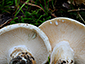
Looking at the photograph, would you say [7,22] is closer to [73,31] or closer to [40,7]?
[40,7]

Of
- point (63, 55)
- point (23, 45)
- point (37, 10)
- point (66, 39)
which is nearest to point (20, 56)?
point (23, 45)

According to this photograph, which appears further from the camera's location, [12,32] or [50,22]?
[50,22]

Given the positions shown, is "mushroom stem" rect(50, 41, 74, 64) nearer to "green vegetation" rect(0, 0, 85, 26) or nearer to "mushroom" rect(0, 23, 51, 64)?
"mushroom" rect(0, 23, 51, 64)

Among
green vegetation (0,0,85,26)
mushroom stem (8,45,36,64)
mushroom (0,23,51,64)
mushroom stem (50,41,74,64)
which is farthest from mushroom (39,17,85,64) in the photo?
green vegetation (0,0,85,26)

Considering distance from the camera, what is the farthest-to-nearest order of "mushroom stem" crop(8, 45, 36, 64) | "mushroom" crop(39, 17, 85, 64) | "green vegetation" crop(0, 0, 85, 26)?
"green vegetation" crop(0, 0, 85, 26), "mushroom" crop(39, 17, 85, 64), "mushroom stem" crop(8, 45, 36, 64)

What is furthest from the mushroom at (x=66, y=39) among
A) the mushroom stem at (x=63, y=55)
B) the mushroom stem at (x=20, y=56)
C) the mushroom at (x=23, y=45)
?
A: the mushroom stem at (x=20, y=56)

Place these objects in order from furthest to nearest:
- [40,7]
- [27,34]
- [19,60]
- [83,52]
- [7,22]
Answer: [40,7] → [7,22] → [83,52] → [27,34] → [19,60]

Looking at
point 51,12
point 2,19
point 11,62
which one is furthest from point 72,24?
point 2,19

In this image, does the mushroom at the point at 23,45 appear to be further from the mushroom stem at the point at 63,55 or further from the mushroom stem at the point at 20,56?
the mushroom stem at the point at 63,55
